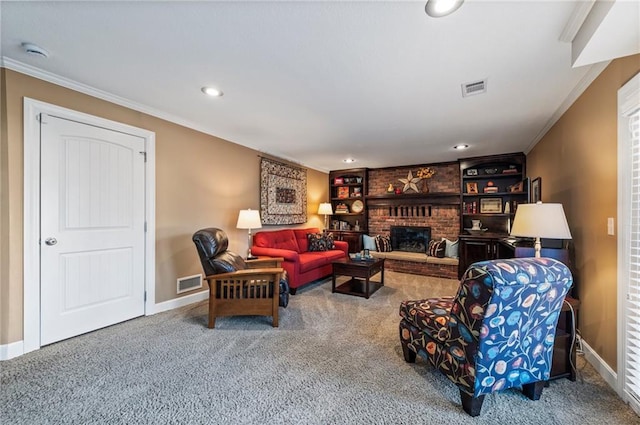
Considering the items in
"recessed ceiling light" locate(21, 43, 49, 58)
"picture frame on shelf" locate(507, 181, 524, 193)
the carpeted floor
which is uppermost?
"recessed ceiling light" locate(21, 43, 49, 58)

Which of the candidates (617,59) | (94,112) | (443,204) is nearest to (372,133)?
(617,59)

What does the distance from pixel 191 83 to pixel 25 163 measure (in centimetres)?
150

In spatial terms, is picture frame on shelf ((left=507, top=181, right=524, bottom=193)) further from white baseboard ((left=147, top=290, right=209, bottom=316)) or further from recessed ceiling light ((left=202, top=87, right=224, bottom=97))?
white baseboard ((left=147, top=290, right=209, bottom=316))

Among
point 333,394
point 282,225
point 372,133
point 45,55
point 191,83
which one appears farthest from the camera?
point 282,225

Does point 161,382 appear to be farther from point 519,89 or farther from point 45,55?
point 519,89

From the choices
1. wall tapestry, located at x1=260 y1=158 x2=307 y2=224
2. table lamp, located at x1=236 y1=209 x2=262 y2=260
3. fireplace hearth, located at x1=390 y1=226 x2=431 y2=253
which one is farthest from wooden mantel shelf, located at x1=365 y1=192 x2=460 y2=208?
table lamp, located at x1=236 y1=209 x2=262 y2=260

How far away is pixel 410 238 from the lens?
594 centimetres

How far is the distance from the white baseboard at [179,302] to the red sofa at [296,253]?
94 centimetres

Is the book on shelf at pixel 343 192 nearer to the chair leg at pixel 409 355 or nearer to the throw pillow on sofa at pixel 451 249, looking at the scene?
the throw pillow on sofa at pixel 451 249

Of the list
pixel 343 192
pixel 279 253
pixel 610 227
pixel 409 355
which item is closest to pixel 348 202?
pixel 343 192

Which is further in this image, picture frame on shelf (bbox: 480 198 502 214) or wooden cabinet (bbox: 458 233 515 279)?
picture frame on shelf (bbox: 480 198 502 214)

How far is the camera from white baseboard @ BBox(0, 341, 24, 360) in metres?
2.06

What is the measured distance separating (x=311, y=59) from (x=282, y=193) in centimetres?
328

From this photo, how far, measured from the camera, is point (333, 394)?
1.72 m
